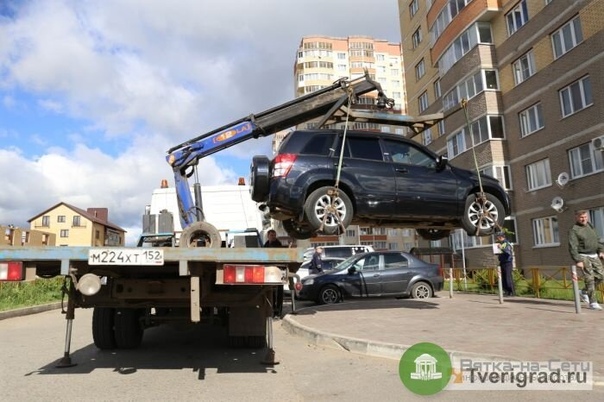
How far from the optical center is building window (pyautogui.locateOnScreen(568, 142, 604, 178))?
1903cm

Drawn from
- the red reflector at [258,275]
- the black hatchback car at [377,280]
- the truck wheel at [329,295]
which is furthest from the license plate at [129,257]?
the truck wheel at [329,295]

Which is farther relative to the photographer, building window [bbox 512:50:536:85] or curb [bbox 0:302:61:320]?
building window [bbox 512:50:536:85]

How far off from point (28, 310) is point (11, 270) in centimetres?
962

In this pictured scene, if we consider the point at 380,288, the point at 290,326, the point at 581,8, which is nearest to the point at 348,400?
the point at 290,326

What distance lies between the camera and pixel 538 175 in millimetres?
23094

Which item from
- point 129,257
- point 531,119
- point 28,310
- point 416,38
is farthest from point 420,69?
point 129,257

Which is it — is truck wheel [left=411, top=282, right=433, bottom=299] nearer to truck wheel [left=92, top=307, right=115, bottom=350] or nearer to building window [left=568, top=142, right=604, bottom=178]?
truck wheel [left=92, top=307, right=115, bottom=350]

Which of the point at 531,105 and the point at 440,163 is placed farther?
the point at 531,105

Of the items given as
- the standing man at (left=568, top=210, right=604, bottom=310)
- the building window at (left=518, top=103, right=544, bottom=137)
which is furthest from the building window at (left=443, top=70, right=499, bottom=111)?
the standing man at (left=568, top=210, right=604, bottom=310)

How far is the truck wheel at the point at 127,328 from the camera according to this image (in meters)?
6.52

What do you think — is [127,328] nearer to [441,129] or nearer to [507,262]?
[507,262]

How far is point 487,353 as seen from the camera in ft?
17.6

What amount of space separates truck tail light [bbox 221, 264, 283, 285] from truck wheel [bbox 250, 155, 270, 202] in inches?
108

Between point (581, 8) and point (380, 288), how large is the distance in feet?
51.3
